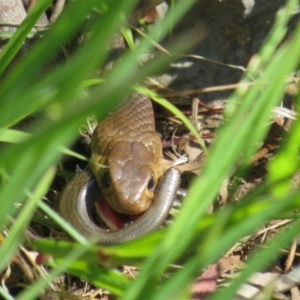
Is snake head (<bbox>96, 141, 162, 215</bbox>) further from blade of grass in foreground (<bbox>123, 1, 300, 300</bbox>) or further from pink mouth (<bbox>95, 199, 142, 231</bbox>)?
blade of grass in foreground (<bbox>123, 1, 300, 300</bbox>)

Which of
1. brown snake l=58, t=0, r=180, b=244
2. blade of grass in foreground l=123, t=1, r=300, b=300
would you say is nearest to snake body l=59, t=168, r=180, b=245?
brown snake l=58, t=0, r=180, b=244

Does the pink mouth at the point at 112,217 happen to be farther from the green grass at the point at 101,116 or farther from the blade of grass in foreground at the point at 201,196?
the blade of grass in foreground at the point at 201,196

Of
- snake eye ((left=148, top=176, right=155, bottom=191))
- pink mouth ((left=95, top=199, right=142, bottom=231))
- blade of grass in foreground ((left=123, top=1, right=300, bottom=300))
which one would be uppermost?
blade of grass in foreground ((left=123, top=1, right=300, bottom=300))

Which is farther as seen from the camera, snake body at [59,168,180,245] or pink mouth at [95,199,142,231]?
pink mouth at [95,199,142,231]

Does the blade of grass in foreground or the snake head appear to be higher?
the blade of grass in foreground

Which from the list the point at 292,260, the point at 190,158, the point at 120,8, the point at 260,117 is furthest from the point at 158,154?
the point at 120,8

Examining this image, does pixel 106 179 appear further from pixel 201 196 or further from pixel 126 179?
pixel 201 196

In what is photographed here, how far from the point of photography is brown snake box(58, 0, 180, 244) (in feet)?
8.21

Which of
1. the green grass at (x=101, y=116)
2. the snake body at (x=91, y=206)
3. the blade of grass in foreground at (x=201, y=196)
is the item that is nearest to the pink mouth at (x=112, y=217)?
the snake body at (x=91, y=206)

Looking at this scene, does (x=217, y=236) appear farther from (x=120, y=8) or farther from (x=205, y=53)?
(x=205, y=53)

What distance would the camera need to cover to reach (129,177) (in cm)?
264

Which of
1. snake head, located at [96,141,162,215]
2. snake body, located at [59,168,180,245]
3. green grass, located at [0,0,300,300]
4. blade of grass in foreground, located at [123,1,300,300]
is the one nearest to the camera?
green grass, located at [0,0,300,300]

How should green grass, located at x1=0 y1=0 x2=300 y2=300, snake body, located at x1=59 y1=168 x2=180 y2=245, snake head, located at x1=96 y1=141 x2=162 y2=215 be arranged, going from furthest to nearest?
snake head, located at x1=96 y1=141 x2=162 y2=215 < snake body, located at x1=59 y1=168 x2=180 y2=245 < green grass, located at x1=0 y1=0 x2=300 y2=300

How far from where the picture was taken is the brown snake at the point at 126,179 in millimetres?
2502
